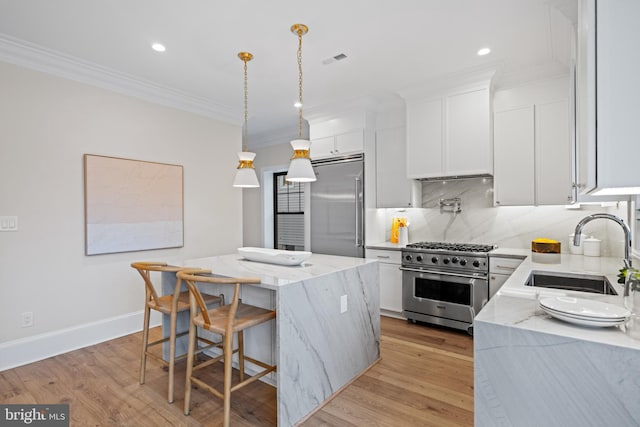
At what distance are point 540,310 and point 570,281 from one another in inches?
46.5

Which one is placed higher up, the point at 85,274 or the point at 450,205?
the point at 450,205

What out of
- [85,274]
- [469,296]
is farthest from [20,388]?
[469,296]

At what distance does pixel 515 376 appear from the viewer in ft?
3.71

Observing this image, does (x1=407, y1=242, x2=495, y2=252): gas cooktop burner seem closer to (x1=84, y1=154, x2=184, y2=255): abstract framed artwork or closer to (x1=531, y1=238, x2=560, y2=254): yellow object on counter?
(x1=531, y1=238, x2=560, y2=254): yellow object on counter

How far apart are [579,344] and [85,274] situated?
3747 mm

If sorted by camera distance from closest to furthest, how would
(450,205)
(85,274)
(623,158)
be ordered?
(623,158)
(85,274)
(450,205)

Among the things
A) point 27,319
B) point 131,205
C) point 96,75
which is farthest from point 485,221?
point 27,319

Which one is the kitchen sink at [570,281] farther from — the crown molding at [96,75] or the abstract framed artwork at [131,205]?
the crown molding at [96,75]

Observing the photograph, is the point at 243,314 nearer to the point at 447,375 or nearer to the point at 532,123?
the point at 447,375

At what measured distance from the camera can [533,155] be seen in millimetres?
3209

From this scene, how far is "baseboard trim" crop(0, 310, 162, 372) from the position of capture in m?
2.69

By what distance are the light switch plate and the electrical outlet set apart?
73 centimetres

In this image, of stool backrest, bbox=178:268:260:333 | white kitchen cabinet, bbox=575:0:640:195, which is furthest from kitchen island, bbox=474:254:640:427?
stool backrest, bbox=178:268:260:333

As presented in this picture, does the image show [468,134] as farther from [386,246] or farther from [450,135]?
[386,246]
